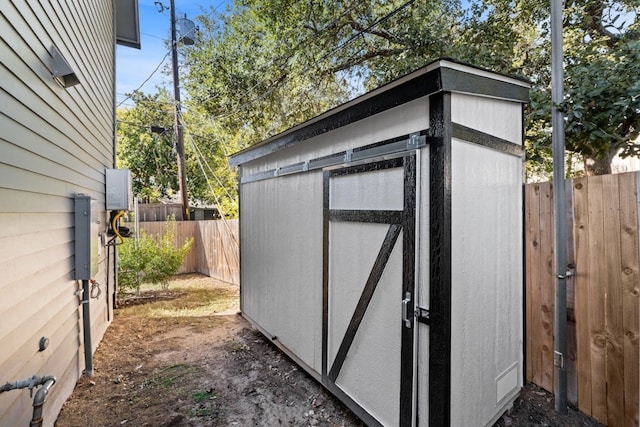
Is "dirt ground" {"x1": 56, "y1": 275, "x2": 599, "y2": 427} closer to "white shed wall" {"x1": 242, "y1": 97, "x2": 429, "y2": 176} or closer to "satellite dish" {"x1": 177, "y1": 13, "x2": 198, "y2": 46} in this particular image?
"white shed wall" {"x1": 242, "y1": 97, "x2": 429, "y2": 176}

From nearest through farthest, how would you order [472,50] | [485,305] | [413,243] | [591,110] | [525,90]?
[413,243]
[485,305]
[525,90]
[591,110]
[472,50]

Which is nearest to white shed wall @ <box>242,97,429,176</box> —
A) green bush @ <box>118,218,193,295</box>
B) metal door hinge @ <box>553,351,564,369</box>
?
metal door hinge @ <box>553,351,564,369</box>

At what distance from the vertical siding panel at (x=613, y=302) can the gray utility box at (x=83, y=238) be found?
4.24 m

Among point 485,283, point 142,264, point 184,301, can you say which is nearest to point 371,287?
point 485,283

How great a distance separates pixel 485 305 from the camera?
2361 mm

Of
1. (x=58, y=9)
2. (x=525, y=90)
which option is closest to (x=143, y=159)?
(x=58, y=9)

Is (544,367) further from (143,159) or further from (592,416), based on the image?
(143,159)

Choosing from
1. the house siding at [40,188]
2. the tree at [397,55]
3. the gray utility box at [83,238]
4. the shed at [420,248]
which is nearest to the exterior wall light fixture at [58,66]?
the house siding at [40,188]

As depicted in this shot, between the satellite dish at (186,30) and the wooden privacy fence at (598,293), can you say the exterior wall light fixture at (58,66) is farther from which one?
the satellite dish at (186,30)

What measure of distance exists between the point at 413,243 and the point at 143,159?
15.7m

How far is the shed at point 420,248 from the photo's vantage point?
6.72 ft

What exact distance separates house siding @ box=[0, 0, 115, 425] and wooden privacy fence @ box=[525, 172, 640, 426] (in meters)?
3.59

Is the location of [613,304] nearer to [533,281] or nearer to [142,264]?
[533,281]

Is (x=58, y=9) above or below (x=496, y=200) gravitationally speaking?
above
